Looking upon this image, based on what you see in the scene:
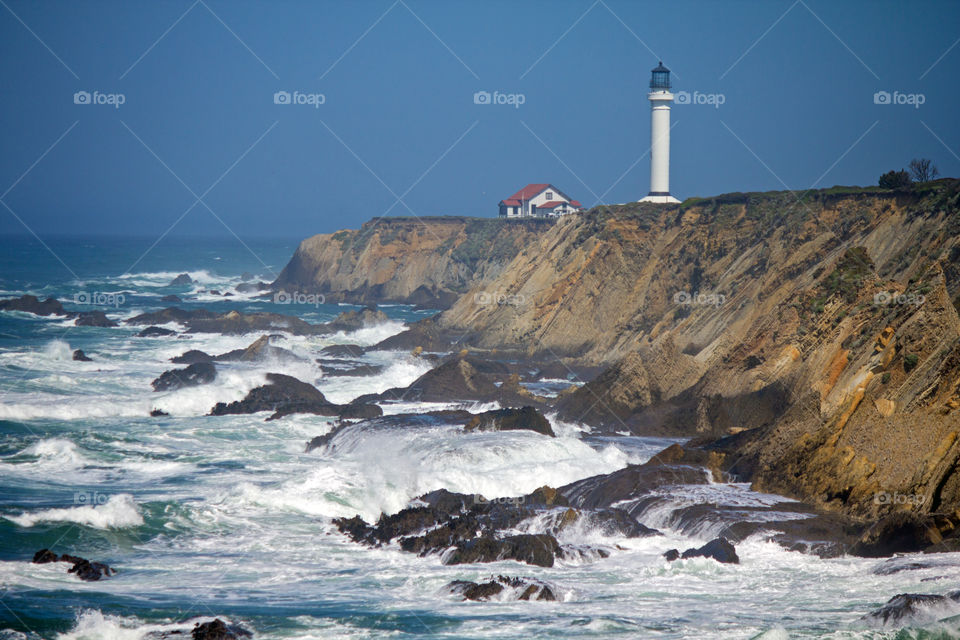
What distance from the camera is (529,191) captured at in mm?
96375

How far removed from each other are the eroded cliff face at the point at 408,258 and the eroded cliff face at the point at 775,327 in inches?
880

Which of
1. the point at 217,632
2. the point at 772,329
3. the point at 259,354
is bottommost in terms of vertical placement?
the point at 217,632

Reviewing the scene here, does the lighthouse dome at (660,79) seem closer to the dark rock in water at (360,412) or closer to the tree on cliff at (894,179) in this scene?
the tree on cliff at (894,179)

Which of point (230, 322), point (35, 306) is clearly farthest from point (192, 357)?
point (35, 306)

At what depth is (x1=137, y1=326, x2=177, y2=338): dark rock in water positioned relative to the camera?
5622 cm

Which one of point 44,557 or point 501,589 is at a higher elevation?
point 44,557

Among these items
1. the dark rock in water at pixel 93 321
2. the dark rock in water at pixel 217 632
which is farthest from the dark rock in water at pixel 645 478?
the dark rock in water at pixel 93 321

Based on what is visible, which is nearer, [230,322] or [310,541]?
[310,541]

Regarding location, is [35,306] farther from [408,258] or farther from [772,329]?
[772,329]

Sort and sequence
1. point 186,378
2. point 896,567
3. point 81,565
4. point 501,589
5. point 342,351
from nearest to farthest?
1. point 501,589
2. point 896,567
3. point 81,565
4. point 186,378
5. point 342,351

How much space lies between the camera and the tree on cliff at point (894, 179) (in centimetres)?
4331

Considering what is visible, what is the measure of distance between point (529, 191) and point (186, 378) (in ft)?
203

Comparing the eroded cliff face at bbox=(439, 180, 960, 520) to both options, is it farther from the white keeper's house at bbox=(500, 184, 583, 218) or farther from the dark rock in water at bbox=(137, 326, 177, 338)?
the white keeper's house at bbox=(500, 184, 583, 218)

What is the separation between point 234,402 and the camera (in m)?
35.8
